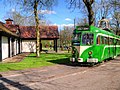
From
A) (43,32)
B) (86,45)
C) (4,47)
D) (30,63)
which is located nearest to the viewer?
(86,45)

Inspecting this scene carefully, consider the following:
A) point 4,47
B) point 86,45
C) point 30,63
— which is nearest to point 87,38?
point 86,45

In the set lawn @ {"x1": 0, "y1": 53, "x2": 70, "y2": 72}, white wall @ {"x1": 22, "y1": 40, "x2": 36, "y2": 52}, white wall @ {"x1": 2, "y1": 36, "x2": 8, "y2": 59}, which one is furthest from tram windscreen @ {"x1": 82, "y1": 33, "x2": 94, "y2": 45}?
white wall @ {"x1": 22, "y1": 40, "x2": 36, "y2": 52}

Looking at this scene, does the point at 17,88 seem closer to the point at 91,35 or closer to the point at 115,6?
the point at 91,35

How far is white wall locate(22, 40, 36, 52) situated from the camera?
5327 cm

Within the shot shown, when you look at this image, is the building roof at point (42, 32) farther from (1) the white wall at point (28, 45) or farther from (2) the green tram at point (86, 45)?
(2) the green tram at point (86, 45)

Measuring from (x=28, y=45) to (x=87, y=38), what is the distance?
107ft

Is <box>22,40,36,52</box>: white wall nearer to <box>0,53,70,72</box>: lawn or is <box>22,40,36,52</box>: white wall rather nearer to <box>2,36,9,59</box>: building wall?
<box>2,36,9,59</box>: building wall

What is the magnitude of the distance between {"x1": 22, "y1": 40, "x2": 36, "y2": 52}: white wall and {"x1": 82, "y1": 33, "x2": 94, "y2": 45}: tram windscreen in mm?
32040

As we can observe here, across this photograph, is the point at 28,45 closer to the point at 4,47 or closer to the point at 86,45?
the point at 4,47

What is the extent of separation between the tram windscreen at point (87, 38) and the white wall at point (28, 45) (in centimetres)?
3204

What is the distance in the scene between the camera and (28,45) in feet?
176

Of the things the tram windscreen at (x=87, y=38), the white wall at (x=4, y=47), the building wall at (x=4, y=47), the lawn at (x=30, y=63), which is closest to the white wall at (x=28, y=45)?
the building wall at (x=4, y=47)

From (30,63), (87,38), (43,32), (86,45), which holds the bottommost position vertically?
(30,63)

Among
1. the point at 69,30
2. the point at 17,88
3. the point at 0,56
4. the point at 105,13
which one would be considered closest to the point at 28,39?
the point at 105,13
